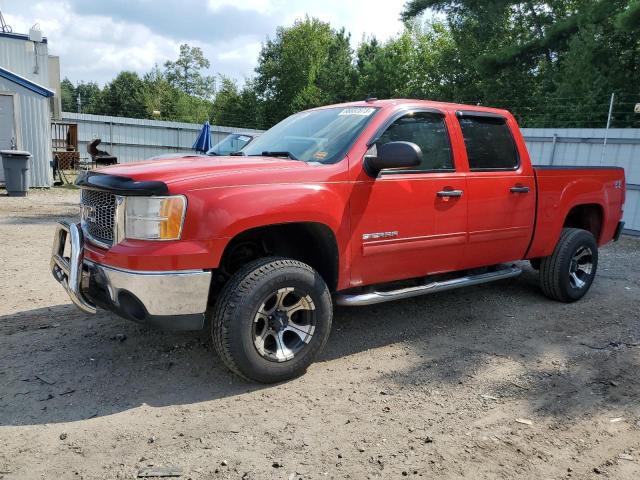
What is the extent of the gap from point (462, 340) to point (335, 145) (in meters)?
1.95

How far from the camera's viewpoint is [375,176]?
385 centimetres

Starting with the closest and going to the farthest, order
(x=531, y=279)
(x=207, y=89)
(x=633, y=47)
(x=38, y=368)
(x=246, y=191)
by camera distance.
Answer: (x=246, y=191)
(x=38, y=368)
(x=531, y=279)
(x=633, y=47)
(x=207, y=89)

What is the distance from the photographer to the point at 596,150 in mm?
11141

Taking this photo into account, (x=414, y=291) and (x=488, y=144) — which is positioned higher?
(x=488, y=144)

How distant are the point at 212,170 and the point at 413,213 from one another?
5.31 ft

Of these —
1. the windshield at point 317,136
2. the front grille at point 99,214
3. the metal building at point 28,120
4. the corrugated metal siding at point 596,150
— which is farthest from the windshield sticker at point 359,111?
the metal building at point 28,120

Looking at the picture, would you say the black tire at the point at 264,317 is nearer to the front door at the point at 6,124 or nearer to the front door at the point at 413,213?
the front door at the point at 413,213

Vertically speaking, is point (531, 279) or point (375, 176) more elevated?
point (375, 176)

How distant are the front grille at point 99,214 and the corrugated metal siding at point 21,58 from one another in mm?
16740

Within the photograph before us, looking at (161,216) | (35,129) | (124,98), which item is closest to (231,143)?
(35,129)

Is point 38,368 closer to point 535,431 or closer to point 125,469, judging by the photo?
point 125,469

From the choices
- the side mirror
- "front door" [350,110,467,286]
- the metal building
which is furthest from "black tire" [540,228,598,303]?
the metal building

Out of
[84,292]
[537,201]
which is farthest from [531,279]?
[84,292]

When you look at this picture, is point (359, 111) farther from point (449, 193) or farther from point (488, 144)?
point (488, 144)
